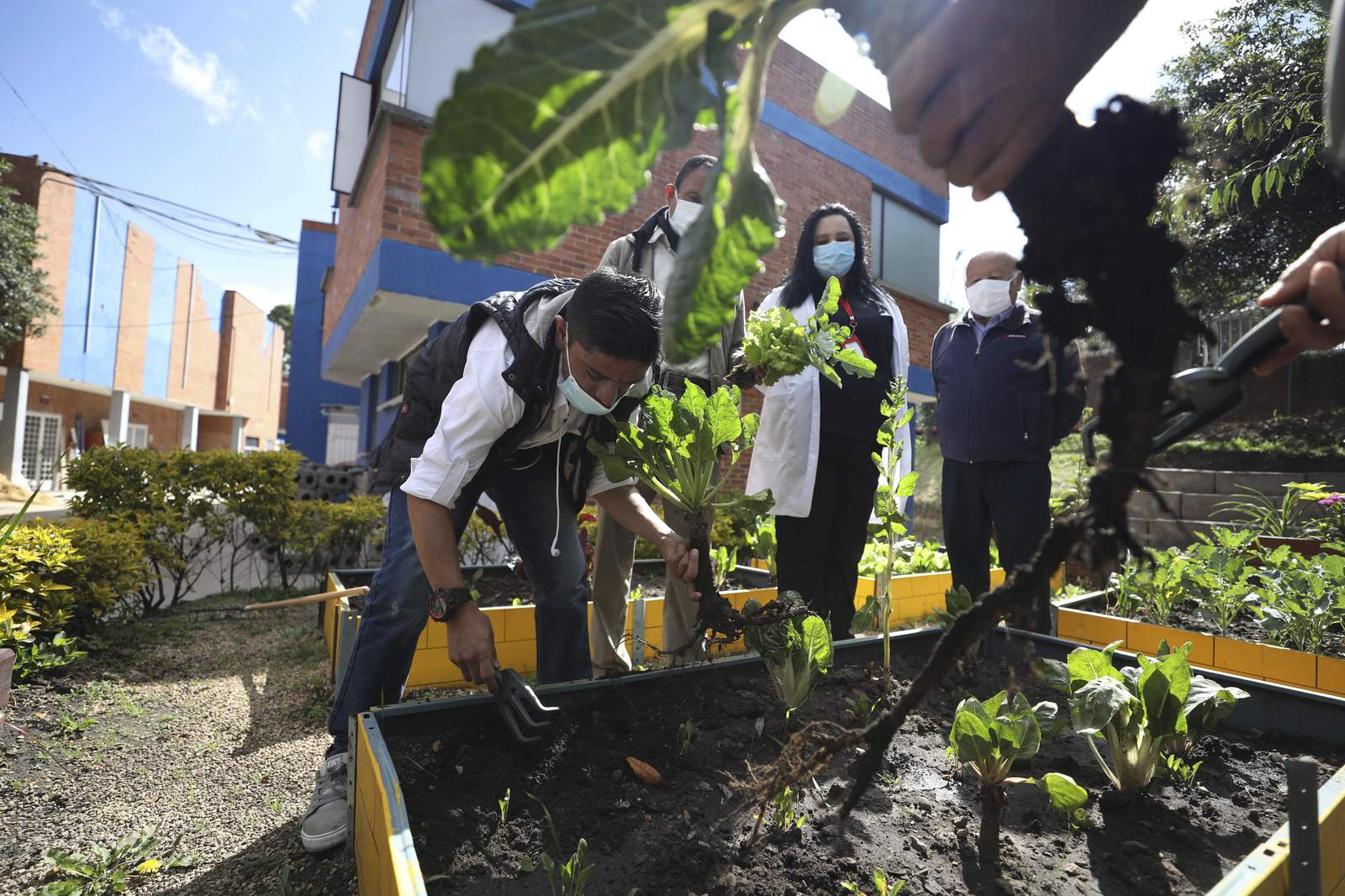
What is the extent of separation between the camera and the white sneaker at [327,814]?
6.07 ft

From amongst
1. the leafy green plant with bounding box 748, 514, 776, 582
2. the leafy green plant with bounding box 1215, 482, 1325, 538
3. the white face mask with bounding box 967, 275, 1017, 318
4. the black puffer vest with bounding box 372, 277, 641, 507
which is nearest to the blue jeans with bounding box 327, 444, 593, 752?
the black puffer vest with bounding box 372, 277, 641, 507

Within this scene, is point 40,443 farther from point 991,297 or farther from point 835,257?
point 991,297

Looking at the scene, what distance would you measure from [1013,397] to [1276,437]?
11.0 meters

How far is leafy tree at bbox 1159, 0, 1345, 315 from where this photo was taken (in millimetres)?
5547

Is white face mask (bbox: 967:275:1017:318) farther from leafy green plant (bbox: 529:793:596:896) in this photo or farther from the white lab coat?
leafy green plant (bbox: 529:793:596:896)

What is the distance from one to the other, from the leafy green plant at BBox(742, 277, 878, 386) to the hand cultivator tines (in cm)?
121

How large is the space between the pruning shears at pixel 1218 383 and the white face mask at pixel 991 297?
2.71 metres

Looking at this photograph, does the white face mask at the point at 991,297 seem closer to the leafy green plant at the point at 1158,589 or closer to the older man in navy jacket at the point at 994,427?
the older man in navy jacket at the point at 994,427

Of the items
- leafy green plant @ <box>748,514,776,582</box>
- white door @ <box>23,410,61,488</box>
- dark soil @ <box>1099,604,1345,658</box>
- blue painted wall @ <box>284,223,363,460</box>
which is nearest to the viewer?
dark soil @ <box>1099,604,1345,658</box>

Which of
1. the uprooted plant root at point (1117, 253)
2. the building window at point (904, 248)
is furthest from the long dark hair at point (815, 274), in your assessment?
the building window at point (904, 248)

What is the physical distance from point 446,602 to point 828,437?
1911mm

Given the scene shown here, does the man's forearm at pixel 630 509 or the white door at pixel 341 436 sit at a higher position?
the white door at pixel 341 436

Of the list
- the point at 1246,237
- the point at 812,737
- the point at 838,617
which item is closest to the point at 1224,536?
the point at 838,617

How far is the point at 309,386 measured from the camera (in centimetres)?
1691
